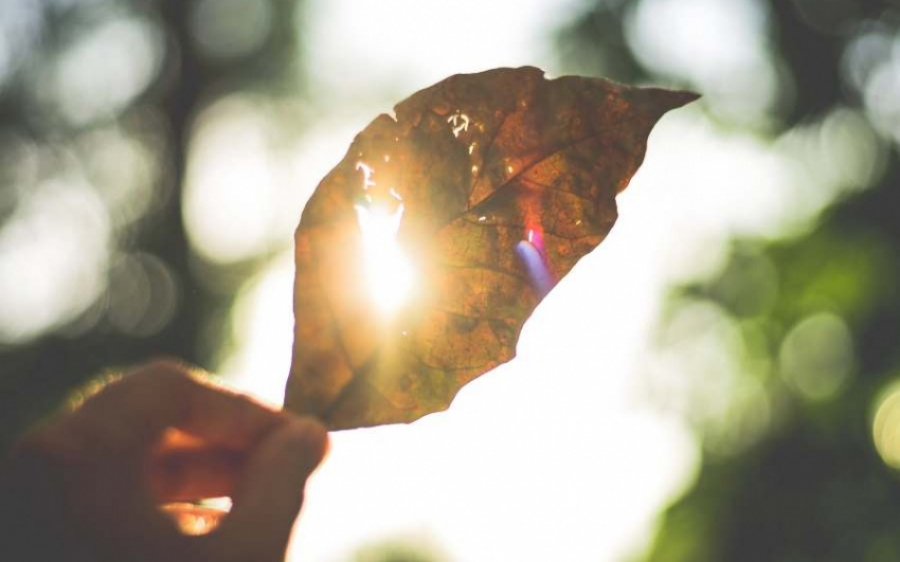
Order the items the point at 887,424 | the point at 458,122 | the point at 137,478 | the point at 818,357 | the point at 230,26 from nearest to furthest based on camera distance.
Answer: the point at 137,478 < the point at 458,122 < the point at 230,26 < the point at 887,424 < the point at 818,357

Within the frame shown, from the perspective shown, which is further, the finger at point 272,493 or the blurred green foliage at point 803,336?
the blurred green foliage at point 803,336

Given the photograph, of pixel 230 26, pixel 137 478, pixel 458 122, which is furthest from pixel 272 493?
pixel 230 26


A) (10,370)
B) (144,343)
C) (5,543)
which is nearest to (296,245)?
(5,543)

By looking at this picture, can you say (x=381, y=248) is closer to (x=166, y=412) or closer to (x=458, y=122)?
(x=458, y=122)

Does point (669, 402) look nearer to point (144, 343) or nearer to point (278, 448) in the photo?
point (144, 343)

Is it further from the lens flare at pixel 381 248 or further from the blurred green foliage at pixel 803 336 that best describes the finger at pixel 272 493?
the blurred green foliage at pixel 803 336

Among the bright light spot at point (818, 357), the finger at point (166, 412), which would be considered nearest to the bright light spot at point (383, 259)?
the finger at point (166, 412)

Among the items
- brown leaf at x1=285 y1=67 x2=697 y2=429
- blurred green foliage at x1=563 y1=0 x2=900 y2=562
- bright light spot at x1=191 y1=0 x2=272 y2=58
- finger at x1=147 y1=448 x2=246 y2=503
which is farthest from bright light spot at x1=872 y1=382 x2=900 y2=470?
finger at x1=147 y1=448 x2=246 y2=503
